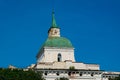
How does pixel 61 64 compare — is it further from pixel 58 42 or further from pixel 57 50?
pixel 58 42

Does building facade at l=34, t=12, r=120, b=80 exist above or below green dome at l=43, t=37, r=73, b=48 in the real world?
below

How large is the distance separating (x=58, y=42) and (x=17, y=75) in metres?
23.5

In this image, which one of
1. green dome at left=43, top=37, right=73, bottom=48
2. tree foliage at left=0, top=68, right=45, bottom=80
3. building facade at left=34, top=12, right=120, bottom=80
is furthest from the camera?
green dome at left=43, top=37, right=73, bottom=48

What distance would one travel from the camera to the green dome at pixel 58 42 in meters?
127

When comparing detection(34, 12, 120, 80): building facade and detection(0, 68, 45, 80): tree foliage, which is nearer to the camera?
detection(0, 68, 45, 80): tree foliage

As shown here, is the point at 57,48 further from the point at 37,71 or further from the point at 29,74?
the point at 29,74

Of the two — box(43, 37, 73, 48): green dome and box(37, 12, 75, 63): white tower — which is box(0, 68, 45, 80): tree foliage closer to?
box(37, 12, 75, 63): white tower

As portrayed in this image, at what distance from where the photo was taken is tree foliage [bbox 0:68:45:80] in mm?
105619

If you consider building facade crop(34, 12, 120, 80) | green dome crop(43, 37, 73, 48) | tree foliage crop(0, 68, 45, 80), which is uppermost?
green dome crop(43, 37, 73, 48)

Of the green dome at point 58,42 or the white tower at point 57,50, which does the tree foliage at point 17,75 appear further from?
the green dome at point 58,42

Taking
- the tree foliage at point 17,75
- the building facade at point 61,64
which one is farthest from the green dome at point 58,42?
the tree foliage at point 17,75

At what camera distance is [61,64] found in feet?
399

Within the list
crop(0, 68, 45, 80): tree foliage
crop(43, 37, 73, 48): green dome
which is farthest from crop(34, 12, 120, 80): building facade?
crop(0, 68, 45, 80): tree foliage

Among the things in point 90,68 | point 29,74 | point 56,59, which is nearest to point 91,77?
point 90,68
